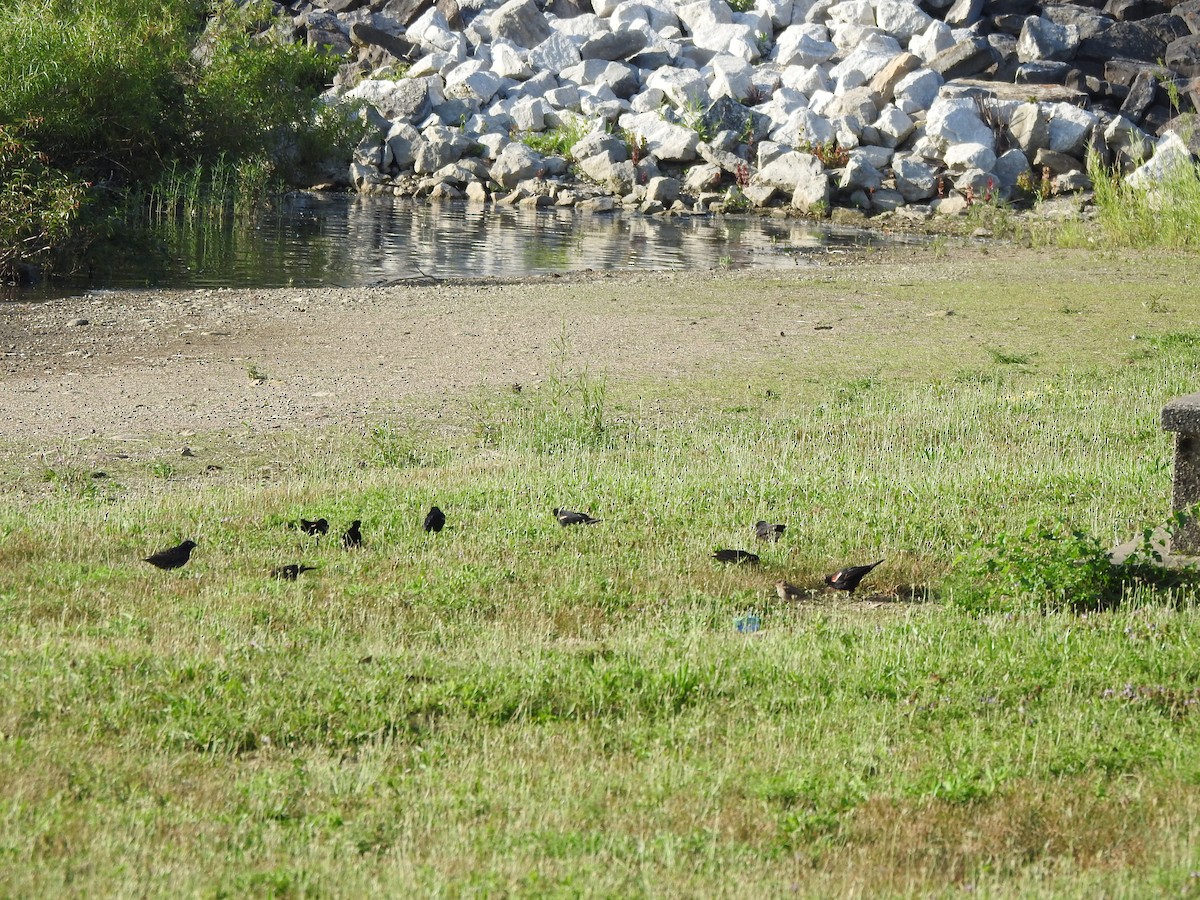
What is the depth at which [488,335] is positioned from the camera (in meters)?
14.4

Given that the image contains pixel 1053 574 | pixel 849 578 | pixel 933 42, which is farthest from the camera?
pixel 933 42

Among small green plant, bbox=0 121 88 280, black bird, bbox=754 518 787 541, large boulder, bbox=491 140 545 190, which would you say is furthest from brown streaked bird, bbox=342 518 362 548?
large boulder, bbox=491 140 545 190

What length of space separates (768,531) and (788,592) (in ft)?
2.57

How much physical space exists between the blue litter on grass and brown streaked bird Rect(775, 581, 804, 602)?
0.42m

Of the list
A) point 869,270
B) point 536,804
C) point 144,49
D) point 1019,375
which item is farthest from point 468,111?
point 536,804

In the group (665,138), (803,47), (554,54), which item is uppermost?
(803,47)

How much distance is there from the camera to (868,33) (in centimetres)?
4166

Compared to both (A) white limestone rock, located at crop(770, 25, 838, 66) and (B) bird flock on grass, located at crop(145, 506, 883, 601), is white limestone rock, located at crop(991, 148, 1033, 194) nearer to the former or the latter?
(A) white limestone rock, located at crop(770, 25, 838, 66)

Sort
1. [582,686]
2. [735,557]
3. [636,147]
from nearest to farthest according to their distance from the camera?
1. [582,686]
2. [735,557]
3. [636,147]

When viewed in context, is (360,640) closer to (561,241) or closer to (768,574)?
(768,574)

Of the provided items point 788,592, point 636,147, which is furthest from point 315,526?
point 636,147

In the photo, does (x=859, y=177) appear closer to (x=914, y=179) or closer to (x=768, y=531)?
(x=914, y=179)

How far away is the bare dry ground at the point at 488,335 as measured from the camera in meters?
11.1

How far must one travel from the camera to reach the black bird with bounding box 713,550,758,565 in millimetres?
6453
